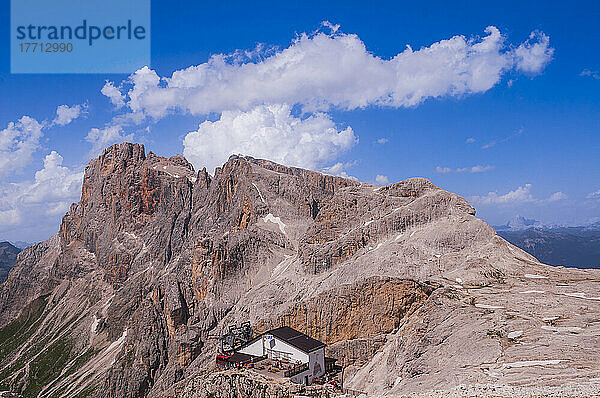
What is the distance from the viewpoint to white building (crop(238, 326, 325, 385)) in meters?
41.2

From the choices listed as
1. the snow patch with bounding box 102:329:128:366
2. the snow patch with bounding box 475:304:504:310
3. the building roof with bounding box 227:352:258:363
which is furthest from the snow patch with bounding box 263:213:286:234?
the snow patch with bounding box 475:304:504:310

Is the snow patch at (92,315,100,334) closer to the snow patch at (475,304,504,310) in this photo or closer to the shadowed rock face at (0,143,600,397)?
the shadowed rock face at (0,143,600,397)

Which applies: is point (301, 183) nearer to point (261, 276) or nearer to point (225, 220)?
point (225, 220)

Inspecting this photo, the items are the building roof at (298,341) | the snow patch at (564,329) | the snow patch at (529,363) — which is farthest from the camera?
the building roof at (298,341)

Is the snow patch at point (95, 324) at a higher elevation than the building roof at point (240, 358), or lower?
lower

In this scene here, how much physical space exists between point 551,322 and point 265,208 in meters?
106

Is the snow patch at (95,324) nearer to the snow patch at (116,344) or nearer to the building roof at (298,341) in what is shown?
the snow patch at (116,344)

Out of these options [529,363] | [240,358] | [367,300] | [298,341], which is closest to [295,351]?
[298,341]

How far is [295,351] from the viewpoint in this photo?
42.2m

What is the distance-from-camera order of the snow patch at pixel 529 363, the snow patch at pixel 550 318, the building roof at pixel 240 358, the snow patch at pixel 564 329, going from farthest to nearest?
the building roof at pixel 240 358, the snow patch at pixel 550 318, the snow patch at pixel 564 329, the snow patch at pixel 529 363

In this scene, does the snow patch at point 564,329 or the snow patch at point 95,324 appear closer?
the snow patch at point 564,329

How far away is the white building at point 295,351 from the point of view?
135 ft

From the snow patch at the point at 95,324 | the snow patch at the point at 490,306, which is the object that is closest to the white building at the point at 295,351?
the snow patch at the point at 490,306

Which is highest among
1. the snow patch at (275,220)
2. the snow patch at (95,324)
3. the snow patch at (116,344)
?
the snow patch at (275,220)
